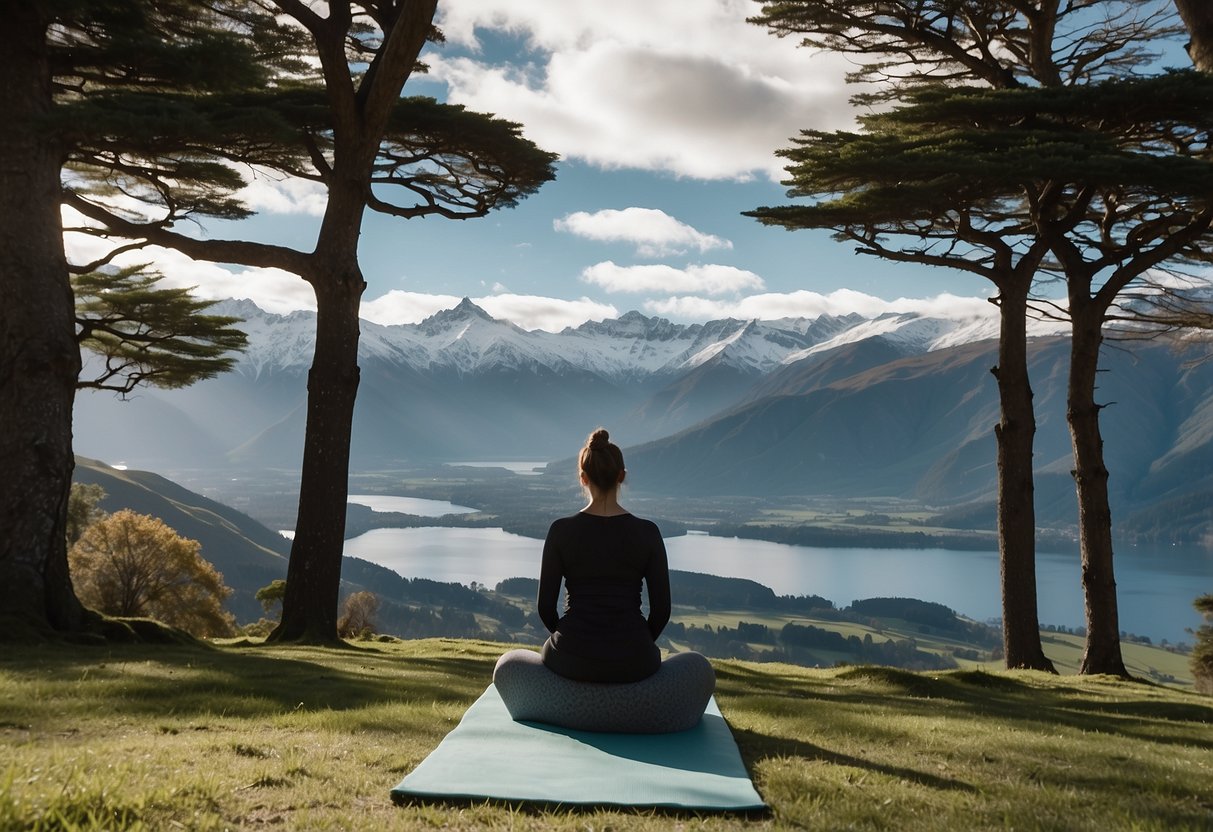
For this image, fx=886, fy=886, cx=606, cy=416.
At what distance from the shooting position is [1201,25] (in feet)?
35.9

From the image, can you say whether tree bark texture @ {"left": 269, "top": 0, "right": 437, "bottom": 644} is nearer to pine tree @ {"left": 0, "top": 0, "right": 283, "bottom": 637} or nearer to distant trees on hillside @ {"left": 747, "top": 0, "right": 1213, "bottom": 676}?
pine tree @ {"left": 0, "top": 0, "right": 283, "bottom": 637}

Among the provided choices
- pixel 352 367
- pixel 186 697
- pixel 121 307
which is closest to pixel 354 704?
pixel 186 697

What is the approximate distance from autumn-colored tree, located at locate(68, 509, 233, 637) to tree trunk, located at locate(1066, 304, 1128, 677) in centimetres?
2444


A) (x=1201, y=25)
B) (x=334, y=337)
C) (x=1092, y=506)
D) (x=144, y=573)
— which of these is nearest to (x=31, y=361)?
(x=334, y=337)

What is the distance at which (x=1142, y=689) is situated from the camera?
10656mm

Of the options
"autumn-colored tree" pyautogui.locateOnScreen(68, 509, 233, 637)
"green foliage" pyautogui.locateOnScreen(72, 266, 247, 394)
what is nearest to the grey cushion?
"green foliage" pyautogui.locateOnScreen(72, 266, 247, 394)

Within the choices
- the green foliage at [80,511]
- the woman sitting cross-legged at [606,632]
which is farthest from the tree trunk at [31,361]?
the green foliage at [80,511]

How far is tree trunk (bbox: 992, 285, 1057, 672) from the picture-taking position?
1207 cm

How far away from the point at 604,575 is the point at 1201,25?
11.2 meters

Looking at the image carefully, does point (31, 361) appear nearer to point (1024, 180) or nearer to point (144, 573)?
point (1024, 180)

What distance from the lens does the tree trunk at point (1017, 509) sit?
1207 cm

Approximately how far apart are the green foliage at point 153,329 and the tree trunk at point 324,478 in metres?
6.05

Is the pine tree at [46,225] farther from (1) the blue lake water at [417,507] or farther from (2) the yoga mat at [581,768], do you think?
(1) the blue lake water at [417,507]

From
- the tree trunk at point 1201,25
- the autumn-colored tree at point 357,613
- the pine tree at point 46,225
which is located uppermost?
the tree trunk at point 1201,25
